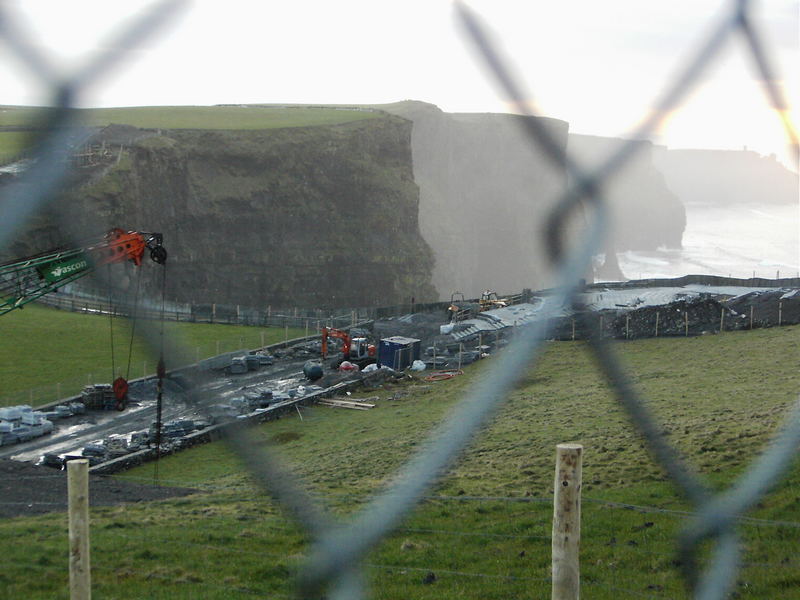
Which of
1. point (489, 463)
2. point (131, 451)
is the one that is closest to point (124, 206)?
point (131, 451)

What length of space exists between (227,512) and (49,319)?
18333mm

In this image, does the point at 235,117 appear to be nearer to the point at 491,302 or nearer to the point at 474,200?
the point at 474,200

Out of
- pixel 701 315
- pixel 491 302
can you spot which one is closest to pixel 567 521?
pixel 701 315

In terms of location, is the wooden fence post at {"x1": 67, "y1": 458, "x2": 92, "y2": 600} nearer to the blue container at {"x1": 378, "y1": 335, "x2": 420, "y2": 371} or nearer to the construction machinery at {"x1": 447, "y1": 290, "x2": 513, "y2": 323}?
the blue container at {"x1": 378, "y1": 335, "x2": 420, "y2": 371}

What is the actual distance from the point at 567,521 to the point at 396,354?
1796 centimetres

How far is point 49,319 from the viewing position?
73.4 ft

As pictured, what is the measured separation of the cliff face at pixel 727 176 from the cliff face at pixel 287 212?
2269cm

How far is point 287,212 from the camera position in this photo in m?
39.6

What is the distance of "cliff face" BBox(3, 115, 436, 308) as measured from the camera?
35438 millimetres

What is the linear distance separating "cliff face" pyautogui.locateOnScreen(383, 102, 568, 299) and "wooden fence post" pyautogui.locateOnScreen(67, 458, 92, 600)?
7550mm

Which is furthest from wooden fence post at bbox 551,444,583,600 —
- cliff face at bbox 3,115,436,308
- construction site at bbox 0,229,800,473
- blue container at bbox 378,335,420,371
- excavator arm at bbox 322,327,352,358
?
cliff face at bbox 3,115,436,308

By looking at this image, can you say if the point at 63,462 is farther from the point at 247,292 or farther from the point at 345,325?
the point at 247,292

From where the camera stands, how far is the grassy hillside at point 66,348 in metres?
17.0

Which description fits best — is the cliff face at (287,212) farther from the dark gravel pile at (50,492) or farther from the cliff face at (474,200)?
the dark gravel pile at (50,492)
